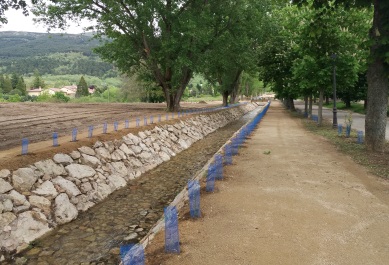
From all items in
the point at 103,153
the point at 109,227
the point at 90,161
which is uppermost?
the point at 103,153

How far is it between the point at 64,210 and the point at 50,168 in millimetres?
1366

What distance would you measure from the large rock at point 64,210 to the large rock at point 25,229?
0.37 metres

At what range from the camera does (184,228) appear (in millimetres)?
5270

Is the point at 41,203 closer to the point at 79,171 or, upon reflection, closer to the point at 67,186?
the point at 67,186

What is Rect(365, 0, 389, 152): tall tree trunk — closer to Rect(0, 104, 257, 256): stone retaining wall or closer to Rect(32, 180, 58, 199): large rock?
Rect(0, 104, 257, 256): stone retaining wall

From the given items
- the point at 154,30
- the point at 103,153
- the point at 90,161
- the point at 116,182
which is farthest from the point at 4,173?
the point at 154,30

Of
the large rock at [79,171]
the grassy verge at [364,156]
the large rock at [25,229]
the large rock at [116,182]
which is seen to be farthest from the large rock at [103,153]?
the grassy verge at [364,156]

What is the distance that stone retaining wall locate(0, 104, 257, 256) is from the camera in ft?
19.2

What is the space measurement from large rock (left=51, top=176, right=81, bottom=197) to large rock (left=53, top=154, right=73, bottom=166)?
0.64m

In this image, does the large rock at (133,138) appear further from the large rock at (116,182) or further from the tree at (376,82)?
the tree at (376,82)

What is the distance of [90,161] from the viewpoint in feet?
29.8

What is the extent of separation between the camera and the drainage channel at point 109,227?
535 centimetres

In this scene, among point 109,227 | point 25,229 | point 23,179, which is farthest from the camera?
point 23,179

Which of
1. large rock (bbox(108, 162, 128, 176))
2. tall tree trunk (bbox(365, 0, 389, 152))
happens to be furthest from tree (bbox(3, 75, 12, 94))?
tall tree trunk (bbox(365, 0, 389, 152))
